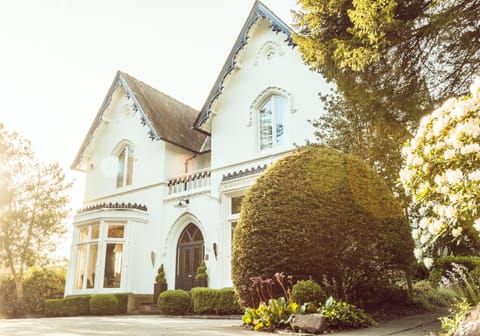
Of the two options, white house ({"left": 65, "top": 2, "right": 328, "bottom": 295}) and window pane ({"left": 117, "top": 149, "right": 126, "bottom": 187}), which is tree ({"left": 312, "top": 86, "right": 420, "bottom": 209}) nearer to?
white house ({"left": 65, "top": 2, "right": 328, "bottom": 295})

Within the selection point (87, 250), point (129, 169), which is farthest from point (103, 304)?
point (129, 169)

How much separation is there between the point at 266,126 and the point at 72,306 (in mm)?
11116

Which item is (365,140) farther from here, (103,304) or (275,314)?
(103,304)

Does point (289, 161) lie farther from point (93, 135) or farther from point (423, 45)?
point (93, 135)

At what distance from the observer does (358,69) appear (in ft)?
26.0

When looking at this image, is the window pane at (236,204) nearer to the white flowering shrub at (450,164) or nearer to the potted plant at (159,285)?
the potted plant at (159,285)

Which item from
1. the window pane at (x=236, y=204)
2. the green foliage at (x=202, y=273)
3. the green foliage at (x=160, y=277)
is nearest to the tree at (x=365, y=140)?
the window pane at (x=236, y=204)

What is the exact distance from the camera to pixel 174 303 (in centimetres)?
1430

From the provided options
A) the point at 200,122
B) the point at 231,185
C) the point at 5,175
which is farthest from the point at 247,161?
the point at 5,175

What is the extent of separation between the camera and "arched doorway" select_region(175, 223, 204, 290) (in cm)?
1742

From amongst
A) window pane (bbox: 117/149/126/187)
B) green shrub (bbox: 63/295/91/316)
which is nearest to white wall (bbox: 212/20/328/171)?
window pane (bbox: 117/149/126/187)

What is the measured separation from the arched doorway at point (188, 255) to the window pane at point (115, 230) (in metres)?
2.69

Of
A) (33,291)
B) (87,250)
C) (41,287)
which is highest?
(87,250)

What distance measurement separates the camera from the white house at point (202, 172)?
52.7 ft
